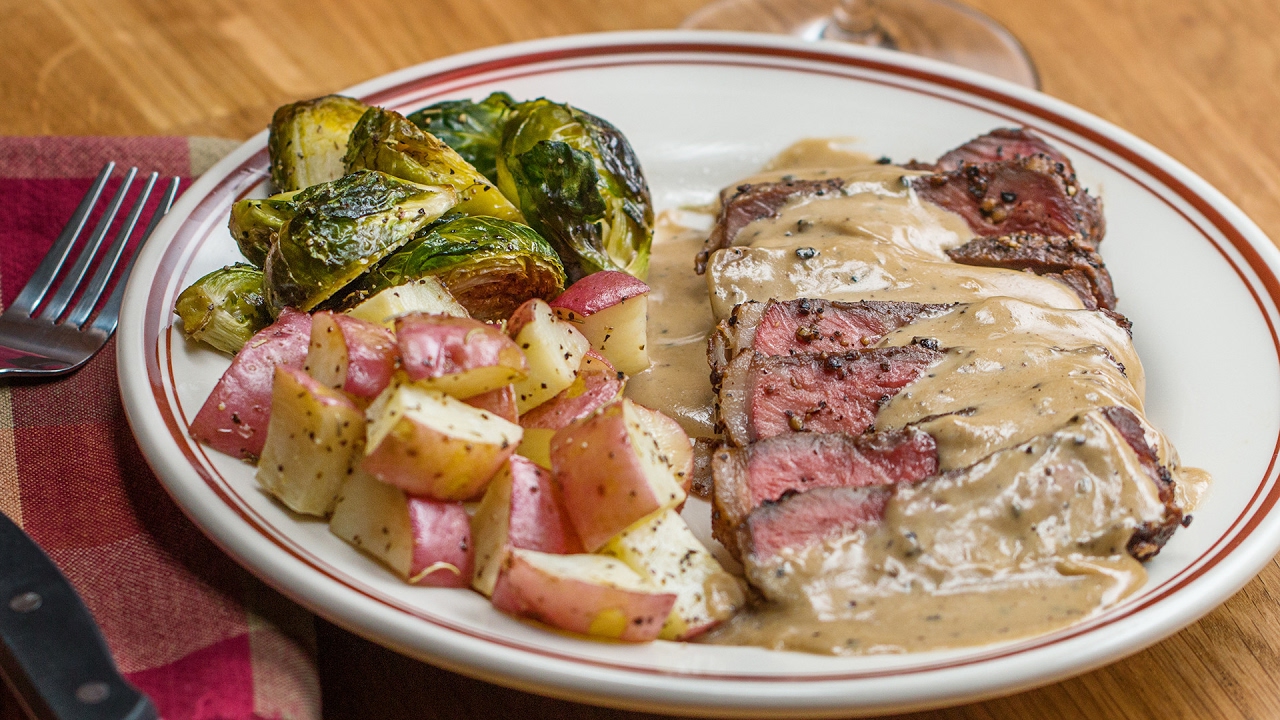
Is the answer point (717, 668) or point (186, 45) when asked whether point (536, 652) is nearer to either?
point (717, 668)

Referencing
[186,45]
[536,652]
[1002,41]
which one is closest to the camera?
[536,652]

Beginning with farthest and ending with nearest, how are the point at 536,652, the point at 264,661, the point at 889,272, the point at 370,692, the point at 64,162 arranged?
the point at 64,162 < the point at 889,272 < the point at 370,692 < the point at 264,661 < the point at 536,652

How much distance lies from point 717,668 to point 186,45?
3.81m

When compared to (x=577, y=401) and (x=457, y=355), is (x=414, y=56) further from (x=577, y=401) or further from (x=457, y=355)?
(x=457, y=355)

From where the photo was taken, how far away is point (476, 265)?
10.0 ft

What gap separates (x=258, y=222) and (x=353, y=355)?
92 cm

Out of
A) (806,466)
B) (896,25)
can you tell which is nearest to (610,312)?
(806,466)

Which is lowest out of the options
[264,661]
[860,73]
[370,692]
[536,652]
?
[370,692]

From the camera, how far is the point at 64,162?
3.73 m

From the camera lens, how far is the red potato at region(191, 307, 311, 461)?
264cm

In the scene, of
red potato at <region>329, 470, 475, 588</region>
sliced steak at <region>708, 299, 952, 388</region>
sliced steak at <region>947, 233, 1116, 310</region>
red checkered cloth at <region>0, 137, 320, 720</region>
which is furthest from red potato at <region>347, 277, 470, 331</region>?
sliced steak at <region>947, 233, 1116, 310</region>

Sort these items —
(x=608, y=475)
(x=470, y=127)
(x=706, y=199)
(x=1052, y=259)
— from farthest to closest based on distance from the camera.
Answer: (x=706, y=199), (x=470, y=127), (x=1052, y=259), (x=608, y=475)

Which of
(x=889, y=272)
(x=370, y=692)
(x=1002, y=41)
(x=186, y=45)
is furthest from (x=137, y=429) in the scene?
(x=1002, y=41)

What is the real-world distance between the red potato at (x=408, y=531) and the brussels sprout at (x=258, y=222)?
1002 mm
